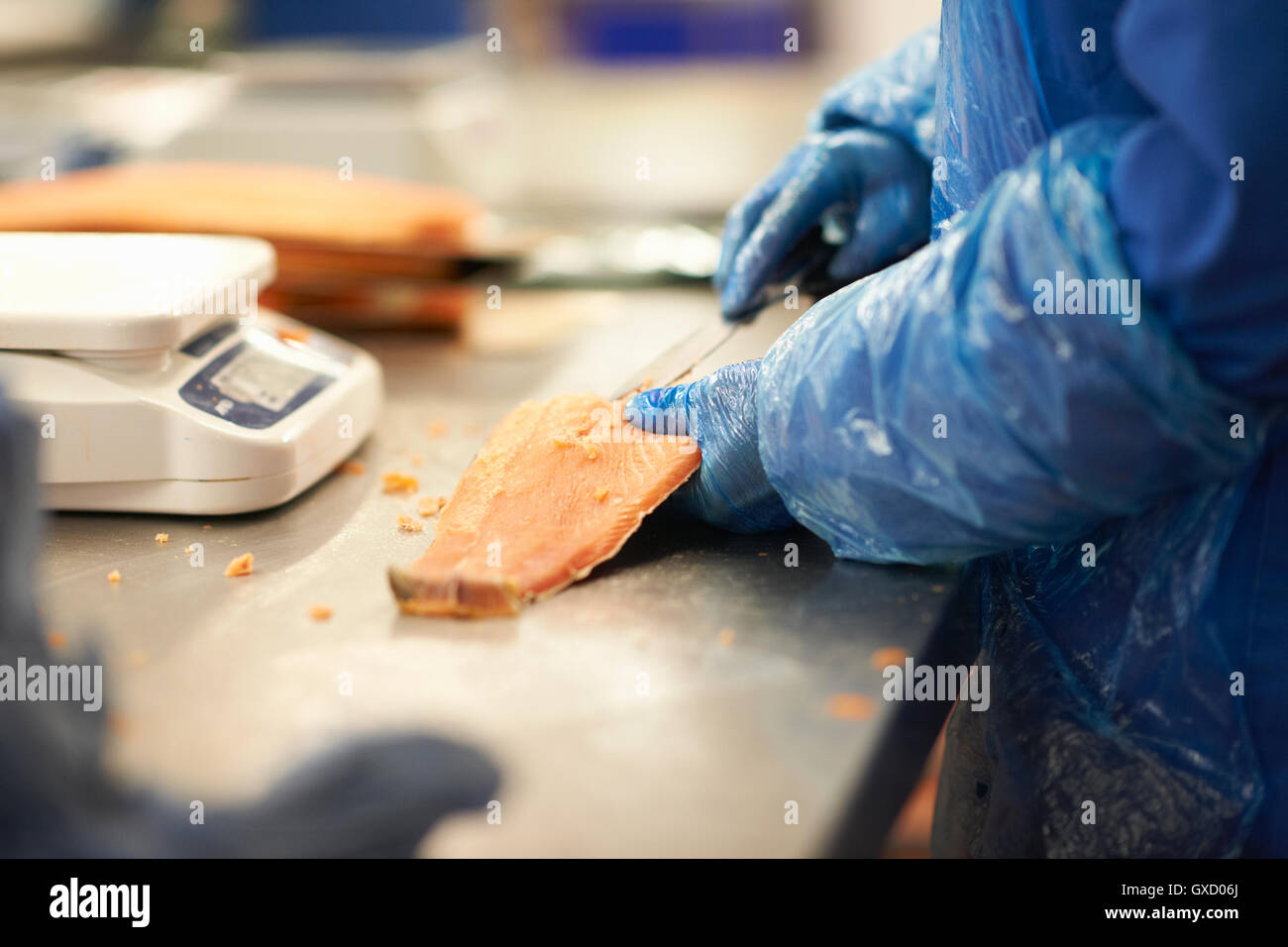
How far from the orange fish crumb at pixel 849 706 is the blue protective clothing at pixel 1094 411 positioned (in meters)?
0.21

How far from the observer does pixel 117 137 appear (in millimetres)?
3416

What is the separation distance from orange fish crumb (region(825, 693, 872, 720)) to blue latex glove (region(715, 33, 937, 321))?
1.04m

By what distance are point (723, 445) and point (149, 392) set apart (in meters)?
0.70

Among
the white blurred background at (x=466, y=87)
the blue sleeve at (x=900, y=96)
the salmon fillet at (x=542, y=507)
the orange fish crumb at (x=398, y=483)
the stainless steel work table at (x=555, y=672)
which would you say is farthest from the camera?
the white blurred background at (x=466, y=87)

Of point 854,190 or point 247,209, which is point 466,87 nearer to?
point 247,209

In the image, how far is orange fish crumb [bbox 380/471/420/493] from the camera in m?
1.45

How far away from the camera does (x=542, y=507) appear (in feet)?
4.02

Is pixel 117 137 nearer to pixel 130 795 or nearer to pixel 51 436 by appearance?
pixel 51 436

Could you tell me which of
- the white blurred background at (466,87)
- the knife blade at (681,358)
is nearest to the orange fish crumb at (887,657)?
the knife blade at (681,358)

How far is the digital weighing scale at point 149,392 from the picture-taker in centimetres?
128
